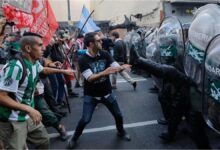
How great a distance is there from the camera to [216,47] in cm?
271

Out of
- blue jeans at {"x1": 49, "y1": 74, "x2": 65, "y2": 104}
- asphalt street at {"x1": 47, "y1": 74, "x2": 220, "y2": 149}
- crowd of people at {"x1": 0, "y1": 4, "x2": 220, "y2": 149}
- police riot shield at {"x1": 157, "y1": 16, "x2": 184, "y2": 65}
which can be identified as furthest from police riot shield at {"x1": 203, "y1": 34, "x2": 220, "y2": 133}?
blue jeans at {"x1": 49, "y1": 74, "x2": 65, "y2": 104}

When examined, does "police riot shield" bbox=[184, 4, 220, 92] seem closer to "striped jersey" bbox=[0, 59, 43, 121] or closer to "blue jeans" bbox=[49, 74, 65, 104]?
"striped jersey" bbox=[0, 59, 43, 121]

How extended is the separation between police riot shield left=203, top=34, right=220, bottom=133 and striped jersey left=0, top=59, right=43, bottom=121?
5.29ft

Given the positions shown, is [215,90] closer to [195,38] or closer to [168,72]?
[168,72]

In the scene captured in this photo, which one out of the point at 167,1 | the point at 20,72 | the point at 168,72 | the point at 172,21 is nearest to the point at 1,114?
the point at 20,72

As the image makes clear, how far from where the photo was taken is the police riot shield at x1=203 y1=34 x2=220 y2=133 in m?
2.56

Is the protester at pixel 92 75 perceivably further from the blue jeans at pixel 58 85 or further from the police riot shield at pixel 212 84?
the blue jeans at pixel 58 85

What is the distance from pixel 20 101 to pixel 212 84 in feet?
5.73

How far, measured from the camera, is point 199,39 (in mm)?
3193

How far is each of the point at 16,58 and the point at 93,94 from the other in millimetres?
1632

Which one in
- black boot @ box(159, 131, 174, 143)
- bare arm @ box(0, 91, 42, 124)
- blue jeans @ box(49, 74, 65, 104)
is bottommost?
black boot @ box(159, 131, 174, 143)

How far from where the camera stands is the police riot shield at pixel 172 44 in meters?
4.23

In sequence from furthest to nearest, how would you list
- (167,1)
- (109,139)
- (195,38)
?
(167,1), (109,139), (195,38)

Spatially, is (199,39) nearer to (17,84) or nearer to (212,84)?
(212,84)
